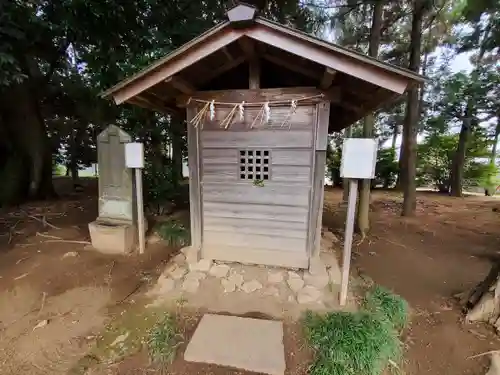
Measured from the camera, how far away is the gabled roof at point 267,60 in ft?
9.81

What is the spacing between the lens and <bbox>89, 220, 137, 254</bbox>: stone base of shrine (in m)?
5.05

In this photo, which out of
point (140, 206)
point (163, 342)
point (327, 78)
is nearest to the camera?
point (163, 342)

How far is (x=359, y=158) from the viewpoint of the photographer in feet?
10.3

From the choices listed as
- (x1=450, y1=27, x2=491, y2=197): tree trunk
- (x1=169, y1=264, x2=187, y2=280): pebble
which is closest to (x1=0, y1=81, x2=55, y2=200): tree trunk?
(x1=169, y1=264, x2=187, y2=280): pebble

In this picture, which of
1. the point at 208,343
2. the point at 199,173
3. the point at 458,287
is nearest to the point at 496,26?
the point at 458,287

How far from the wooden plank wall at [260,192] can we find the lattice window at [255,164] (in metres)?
0.06

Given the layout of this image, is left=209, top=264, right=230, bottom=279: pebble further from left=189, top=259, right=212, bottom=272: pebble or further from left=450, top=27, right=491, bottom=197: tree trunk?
left=450, top=27, right=491, bottom=197: tree trunk

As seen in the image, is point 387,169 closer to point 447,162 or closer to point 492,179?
point 447,162

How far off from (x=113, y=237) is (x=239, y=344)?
333 cm

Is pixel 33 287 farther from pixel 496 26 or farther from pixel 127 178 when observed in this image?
pixel 496 26

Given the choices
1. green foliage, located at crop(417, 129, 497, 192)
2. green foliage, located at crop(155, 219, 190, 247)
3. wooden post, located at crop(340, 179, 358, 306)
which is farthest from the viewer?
green foliage, located at crop(417, 129, 497, 192)

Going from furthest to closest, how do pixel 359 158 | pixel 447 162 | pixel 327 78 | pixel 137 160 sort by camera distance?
pixel 447 162
pixel 137 160
pixel 327 78
pixel 359 158

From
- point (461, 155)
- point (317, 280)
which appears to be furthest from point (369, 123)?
point (461, 155)

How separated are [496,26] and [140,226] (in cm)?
840
